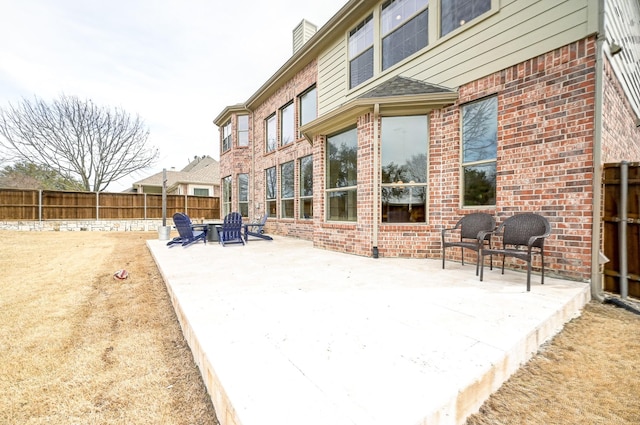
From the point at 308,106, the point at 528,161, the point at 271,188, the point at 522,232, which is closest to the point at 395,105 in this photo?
the point at 528,161

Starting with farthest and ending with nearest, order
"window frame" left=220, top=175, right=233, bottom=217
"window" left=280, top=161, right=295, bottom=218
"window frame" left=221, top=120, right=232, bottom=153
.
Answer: "window frame" left=220, top=175, right=233, bottom=217 < "window frame" left=221, top=120, right=232, bottom=153 < "window" left=280, top=161, right=295, bottom=218

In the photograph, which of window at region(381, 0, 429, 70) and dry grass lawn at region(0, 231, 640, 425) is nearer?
dry grass lawn at region(0, 231, 640, 425)

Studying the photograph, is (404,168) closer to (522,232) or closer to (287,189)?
(522,232)

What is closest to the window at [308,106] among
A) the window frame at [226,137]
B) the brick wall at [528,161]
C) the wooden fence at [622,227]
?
the brick wall at [528,161]

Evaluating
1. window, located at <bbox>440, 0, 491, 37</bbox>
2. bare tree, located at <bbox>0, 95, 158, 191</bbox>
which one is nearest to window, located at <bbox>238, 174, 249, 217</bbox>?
window, located at <bbox>440, 0, 491, 37</bbox>

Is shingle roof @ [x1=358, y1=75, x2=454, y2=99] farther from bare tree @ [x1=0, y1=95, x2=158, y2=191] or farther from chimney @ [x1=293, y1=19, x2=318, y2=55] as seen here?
bare tree @ [x1=0, y1=95, x2=158, y2=191]

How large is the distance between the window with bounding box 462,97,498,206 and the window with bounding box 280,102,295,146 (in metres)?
6.01

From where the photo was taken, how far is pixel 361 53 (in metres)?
7.02

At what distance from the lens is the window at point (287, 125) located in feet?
32.5

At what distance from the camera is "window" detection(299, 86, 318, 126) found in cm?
899

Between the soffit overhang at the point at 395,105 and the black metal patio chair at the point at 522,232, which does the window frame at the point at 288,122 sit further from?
the black metal patio chair at the point at 522,232

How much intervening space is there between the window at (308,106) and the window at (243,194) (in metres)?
4.42

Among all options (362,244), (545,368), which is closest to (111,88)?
(362,244)

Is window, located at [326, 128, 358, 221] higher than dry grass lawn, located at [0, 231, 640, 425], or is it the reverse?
window, located at [326, 128, 358, 221]
